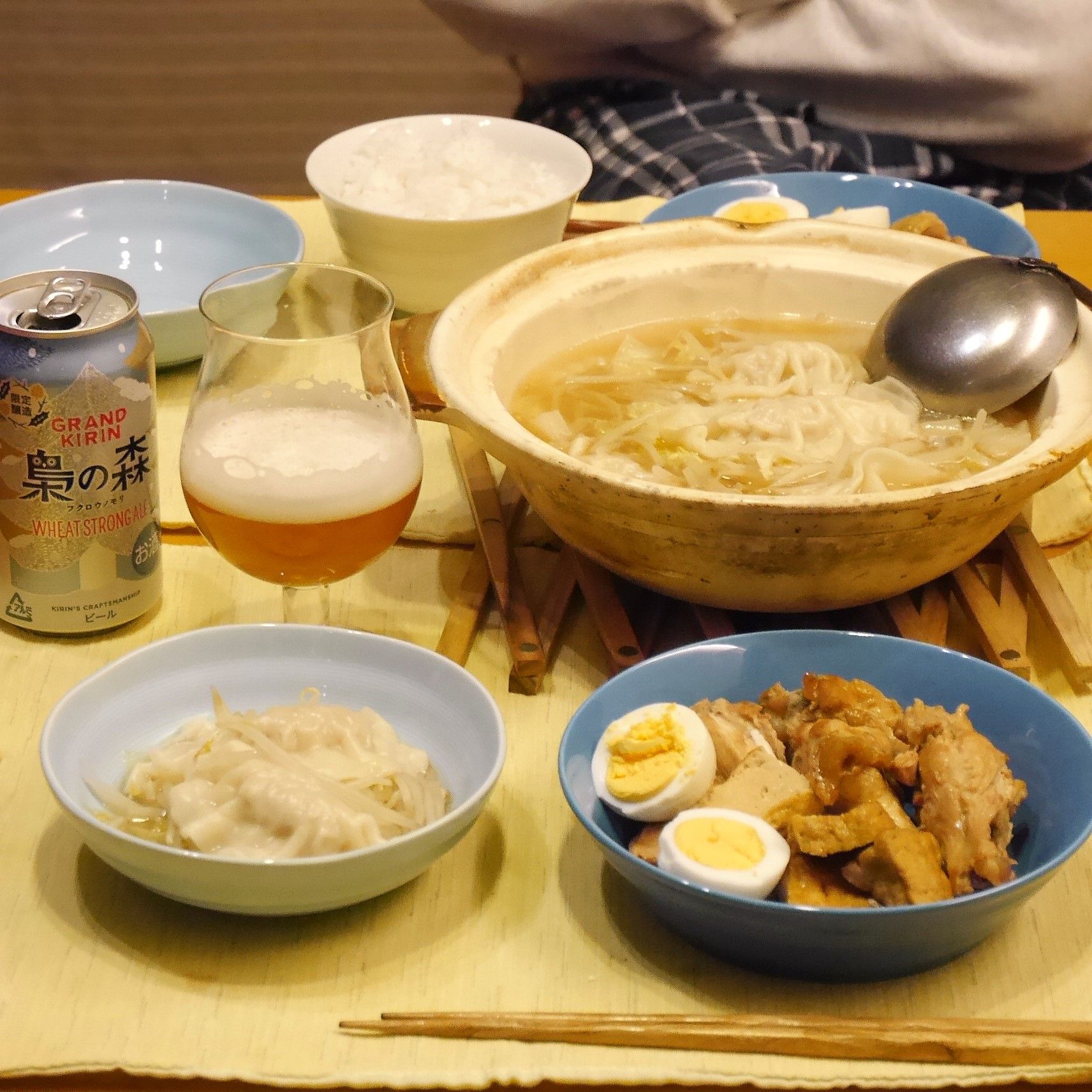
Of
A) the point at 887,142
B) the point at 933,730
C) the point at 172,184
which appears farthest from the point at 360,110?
the point at 933,730

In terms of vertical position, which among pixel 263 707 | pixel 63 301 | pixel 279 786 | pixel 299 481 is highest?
pixel 63 301

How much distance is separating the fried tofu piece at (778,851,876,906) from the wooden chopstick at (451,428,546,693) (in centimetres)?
48

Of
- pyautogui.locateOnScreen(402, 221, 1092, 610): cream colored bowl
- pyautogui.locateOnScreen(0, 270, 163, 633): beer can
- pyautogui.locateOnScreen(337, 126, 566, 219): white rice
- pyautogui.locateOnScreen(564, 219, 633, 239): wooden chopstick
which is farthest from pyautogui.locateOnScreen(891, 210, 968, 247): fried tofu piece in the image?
pyautogui.locateOnScreen(0, 270, 163, 633): beer can

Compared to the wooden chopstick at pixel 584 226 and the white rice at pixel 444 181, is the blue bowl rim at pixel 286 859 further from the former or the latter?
the wooden chopstick at pixel 584 226

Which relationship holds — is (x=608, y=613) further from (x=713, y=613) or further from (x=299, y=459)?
(x=299, y=459)

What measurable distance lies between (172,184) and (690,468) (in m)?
1.29

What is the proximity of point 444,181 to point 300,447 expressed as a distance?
43.0 inches

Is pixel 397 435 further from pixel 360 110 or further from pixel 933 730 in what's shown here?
pixel 360 110

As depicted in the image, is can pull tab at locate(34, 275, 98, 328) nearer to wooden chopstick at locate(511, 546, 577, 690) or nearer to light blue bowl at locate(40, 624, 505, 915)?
light blue bowl at locate(40, 624, 505, 915)

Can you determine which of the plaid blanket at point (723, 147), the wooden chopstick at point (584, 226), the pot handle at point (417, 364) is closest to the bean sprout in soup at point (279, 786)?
the pot handle at point (417, 364)

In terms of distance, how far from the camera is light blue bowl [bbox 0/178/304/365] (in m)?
2.35

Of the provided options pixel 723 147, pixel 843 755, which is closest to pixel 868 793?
pixel 843 755

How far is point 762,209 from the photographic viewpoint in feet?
8.64

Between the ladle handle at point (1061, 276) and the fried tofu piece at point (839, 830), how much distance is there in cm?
100
